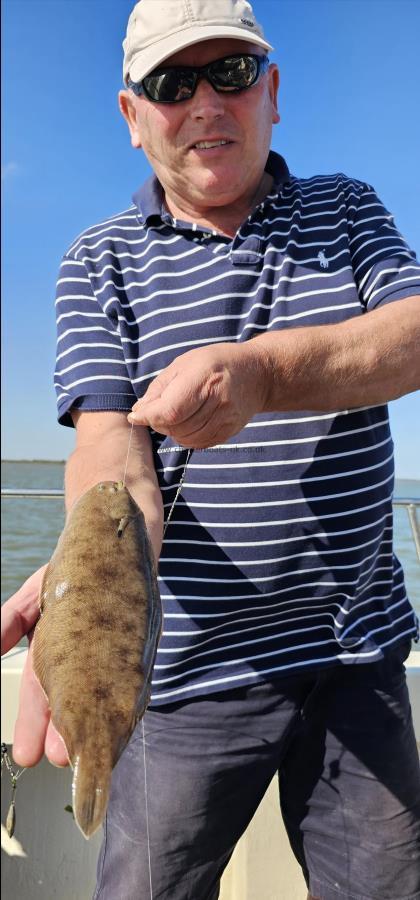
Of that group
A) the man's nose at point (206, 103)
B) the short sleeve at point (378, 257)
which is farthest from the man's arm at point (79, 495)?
the man's nose at point (206, 103)

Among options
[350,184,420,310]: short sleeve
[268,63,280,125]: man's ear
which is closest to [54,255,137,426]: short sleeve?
[350,184,420,310]: short sleeve

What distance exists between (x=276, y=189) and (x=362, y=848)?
6.90 feet

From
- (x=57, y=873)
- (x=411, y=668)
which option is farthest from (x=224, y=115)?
(x=57, y=873)

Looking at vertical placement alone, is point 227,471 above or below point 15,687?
above

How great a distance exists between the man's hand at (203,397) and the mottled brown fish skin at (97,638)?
238mm

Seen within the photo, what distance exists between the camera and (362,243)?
237 cm

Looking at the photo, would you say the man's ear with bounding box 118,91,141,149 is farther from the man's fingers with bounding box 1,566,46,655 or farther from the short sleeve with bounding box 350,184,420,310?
the man's fingers with bounding box 1,566,46,655

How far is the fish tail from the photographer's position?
1286 millimetres

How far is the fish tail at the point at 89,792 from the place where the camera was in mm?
1286

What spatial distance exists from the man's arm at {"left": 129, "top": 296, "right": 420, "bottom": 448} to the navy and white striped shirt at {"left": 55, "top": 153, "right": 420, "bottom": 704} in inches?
6.9

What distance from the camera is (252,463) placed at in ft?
7.15

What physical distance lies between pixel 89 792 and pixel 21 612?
706 millimetres

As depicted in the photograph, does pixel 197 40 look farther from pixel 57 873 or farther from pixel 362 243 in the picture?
pixel 57 873

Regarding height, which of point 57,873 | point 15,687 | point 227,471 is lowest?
point 57,873
